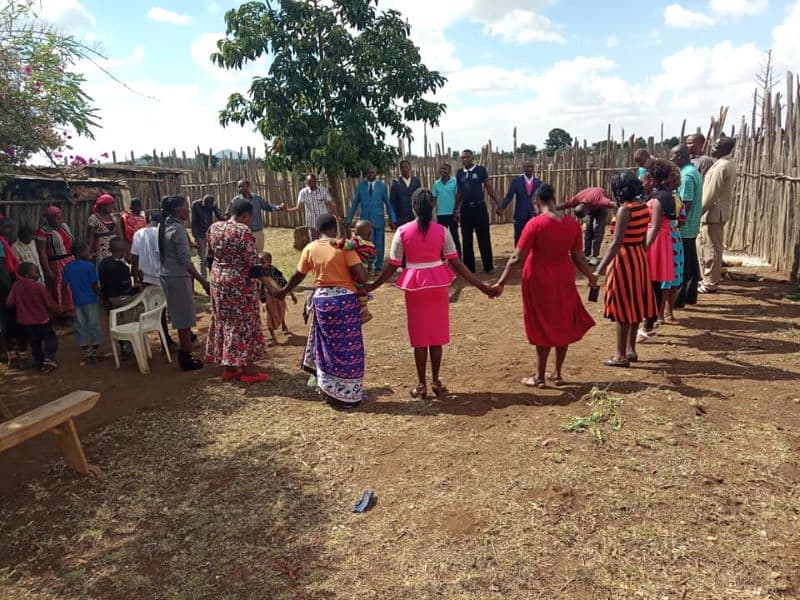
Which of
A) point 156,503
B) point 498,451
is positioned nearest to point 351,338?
point 498,451

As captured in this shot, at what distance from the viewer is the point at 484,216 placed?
30.0 feet

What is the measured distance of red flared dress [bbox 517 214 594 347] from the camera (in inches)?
171

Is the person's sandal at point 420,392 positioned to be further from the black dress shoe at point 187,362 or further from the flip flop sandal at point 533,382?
the black dress shoe at point 187,362

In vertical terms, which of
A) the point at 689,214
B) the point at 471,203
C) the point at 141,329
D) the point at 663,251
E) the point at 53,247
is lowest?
the point at 141,329

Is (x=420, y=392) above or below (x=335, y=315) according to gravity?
below

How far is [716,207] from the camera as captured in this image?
712cm

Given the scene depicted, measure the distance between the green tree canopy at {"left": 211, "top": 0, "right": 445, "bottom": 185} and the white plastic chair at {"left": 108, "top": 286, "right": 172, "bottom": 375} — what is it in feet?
14.5

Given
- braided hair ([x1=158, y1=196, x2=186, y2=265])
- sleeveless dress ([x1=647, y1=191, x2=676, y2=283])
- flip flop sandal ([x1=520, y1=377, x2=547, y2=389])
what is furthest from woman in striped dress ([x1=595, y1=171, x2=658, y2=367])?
braided hair ([x1=158, y1=196, x2=186, y2=265])

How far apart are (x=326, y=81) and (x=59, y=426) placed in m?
7.71

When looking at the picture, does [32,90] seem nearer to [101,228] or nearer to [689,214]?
[101,228]

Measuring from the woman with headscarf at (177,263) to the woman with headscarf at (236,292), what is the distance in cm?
42

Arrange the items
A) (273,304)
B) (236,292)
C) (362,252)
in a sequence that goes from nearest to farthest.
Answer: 1. (362,252)
2. (236,292)
3. (273,304)

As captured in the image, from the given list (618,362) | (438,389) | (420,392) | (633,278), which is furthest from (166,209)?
(618,362)

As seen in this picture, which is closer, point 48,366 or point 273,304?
point 48,366
